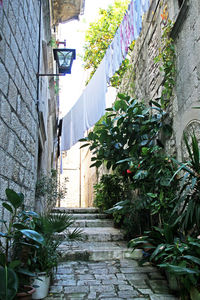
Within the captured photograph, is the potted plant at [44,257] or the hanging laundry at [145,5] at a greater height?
the hanging laundry at [145,5]

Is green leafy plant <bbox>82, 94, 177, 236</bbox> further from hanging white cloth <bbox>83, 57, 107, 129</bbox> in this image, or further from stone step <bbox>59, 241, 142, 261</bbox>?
hanging white cloth <bbox>83, 57, 107, 129</bbox>

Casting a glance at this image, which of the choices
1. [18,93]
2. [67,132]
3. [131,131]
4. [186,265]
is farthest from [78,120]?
[186,265]

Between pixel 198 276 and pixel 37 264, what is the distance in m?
1.51

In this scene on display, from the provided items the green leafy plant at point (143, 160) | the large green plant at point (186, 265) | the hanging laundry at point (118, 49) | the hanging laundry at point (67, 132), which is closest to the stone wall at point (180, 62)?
the green leafy plant at point (143, 160)

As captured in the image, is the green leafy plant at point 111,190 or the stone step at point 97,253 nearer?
the stone step at point 97,253

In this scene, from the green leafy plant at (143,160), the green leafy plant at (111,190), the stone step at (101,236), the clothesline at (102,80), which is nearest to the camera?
the green leafy plant at (143,160)

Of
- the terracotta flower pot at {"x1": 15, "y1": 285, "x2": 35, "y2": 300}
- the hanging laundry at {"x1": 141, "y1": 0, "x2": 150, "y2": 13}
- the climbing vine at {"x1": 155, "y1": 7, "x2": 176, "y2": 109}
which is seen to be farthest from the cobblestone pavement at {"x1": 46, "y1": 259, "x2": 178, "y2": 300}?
the hanging laundry at {"x1": 141, "y1": 0, "x2": 150, "y2": 13}

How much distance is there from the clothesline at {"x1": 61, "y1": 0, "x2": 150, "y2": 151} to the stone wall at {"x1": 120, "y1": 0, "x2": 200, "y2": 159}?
0.42 meters

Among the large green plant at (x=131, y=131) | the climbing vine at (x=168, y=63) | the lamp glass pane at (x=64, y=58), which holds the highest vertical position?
the lamp glass pane at (x=64, y=58)

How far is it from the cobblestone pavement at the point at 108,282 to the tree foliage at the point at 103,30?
8148 millimetres

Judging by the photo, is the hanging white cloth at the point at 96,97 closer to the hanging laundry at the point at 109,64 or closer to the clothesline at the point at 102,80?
the clothesline at the point at 102,80

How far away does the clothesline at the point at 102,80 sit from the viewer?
4285 millimetres

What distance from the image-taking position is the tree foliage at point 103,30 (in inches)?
392

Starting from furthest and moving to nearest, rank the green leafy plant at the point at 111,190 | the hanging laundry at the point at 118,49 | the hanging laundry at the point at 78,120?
the hanging laundry at the point at 78,120
the green leafy plant at the point at 111,190
the hanging laundry at the point at 118,49
